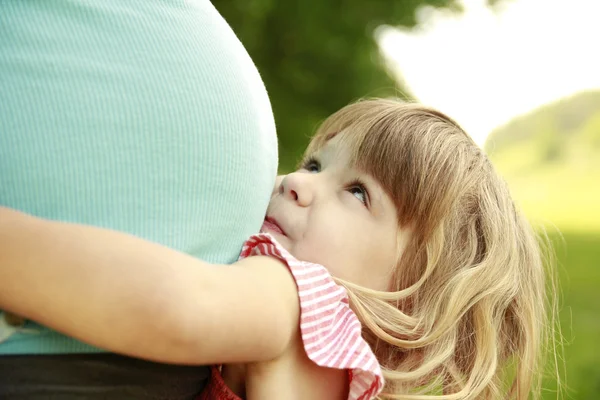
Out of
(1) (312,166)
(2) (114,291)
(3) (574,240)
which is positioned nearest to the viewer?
(2) (114,291)

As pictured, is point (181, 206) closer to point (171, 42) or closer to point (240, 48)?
point (171, 42)

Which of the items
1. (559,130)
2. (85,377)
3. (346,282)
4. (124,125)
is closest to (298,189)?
(346,282)

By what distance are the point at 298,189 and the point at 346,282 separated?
252 millimetres

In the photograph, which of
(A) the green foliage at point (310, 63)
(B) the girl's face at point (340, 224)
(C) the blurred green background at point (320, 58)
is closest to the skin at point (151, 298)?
(B) the girl's face at point (340, 224)

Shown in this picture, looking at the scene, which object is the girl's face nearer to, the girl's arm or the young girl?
the young girl

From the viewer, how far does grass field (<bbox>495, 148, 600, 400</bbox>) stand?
465 centimetres

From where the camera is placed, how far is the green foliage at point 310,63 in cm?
977

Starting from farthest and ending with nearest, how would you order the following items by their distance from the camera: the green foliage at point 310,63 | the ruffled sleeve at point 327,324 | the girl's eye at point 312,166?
the green foliage at point 310,63 → the girl's eye at point 312,166 → the ruffled sleeve at point 327,324

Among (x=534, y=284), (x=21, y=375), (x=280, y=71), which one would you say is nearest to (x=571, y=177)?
(x=280, y=71)

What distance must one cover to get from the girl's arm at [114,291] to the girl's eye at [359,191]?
72 centimetres

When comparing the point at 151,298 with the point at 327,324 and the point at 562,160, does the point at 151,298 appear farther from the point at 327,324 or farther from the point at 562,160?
the point at 562,160

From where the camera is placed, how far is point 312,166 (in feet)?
7.35

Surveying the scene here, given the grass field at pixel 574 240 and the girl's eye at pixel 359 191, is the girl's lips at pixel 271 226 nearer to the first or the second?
the girl's eye at pixel 359 191

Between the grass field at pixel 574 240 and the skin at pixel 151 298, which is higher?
the skin at pixel 151 298
